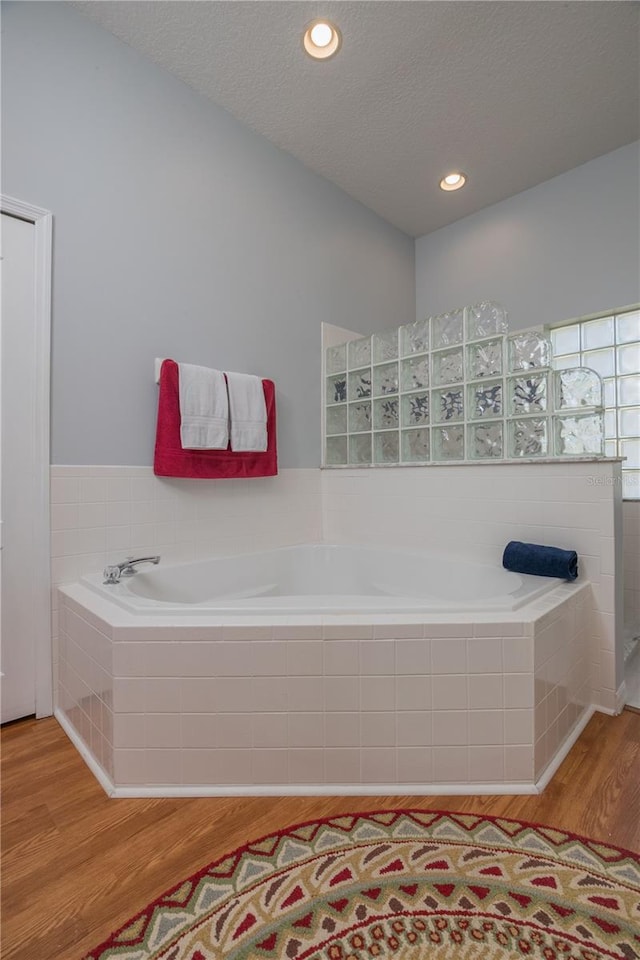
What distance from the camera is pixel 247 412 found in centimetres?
222

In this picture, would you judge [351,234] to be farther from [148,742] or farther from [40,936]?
[40,936]

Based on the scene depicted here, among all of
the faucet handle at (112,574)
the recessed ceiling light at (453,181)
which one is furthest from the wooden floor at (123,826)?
the recessed ceiling light at (453,181)

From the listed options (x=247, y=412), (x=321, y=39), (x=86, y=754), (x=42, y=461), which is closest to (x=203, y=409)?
(x=247, y=412)

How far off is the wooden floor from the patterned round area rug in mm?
53

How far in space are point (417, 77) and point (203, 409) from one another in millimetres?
1810

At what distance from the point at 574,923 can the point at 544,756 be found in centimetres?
45

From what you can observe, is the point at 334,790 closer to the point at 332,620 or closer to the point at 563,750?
the point at 332,620

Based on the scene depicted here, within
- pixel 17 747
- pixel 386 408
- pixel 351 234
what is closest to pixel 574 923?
pixel 17 747

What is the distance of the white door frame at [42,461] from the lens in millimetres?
1663

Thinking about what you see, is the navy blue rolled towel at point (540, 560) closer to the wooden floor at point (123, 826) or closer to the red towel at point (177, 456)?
the wooden floor at point (123, 826)

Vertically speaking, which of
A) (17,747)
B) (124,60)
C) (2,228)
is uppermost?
(124,60)

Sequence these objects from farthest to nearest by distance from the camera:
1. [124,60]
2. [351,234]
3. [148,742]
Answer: [351,234]
[124,60]
[148,742]

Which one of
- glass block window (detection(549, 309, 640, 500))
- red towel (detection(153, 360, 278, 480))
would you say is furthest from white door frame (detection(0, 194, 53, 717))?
glass block window (detection(549, 309, 640, 500))

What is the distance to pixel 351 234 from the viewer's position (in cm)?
292
